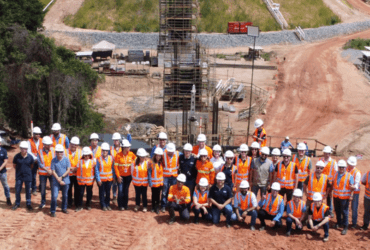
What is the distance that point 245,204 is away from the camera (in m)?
12.0

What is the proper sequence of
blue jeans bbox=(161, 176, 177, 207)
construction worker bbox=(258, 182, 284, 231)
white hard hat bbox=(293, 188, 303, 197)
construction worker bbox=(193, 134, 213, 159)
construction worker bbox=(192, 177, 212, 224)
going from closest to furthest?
white hard hat bbox=(293, 188, 303, 197), construction worker bbox=(258, 182, 284, 231), construction worker bbox=(192, 177, 212, 224), blue jeans bbox=(161, 176, 177, 207), construction worker bbox=(193, 134, 213, 159)

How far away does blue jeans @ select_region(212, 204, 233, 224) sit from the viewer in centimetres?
1198

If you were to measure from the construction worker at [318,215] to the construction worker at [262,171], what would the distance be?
1.36 m

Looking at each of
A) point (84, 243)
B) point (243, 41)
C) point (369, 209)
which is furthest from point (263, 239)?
point (243, 41)

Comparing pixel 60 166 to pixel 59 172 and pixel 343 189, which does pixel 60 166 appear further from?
pixel 343 189

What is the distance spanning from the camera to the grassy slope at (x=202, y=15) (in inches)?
2143

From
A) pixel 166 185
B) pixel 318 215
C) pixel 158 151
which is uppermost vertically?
pixel 158 151

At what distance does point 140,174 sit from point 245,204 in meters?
2.81

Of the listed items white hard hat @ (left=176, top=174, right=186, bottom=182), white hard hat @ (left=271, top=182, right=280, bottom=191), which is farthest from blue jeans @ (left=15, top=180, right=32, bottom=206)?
white hard hat @ (left=271, top=182, right=280, bottom=191)

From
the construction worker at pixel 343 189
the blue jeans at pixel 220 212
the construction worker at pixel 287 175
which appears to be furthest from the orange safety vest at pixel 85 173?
the construction worker at pixel 343 189

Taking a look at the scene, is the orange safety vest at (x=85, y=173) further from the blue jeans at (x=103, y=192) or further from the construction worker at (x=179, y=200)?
the construction worker at (x=179, y=200)

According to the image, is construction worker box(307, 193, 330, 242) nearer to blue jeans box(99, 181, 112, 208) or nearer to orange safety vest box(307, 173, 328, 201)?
orange safety vest box(307, 173, 328, 201)

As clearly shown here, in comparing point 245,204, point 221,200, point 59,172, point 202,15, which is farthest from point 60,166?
point 202,15

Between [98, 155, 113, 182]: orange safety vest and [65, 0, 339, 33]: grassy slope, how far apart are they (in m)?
42.6
